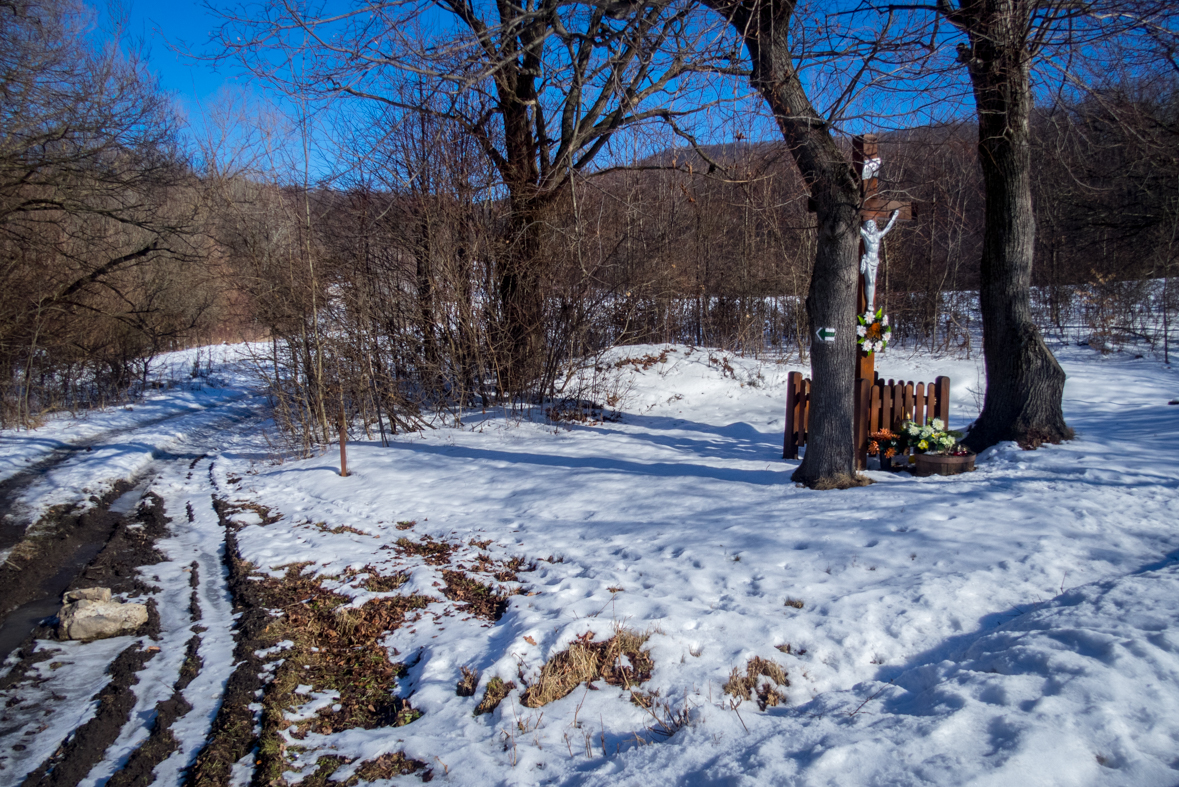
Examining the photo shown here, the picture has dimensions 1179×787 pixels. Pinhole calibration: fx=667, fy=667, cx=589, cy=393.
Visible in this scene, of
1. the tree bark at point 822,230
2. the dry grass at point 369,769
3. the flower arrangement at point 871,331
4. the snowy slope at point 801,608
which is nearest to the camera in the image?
the snowy slope at point 801,608

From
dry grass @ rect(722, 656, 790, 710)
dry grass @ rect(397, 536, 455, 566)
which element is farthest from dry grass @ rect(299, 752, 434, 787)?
dry grass @ rect(397, 536, 455, 566)

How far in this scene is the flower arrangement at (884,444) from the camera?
8062 millimetres

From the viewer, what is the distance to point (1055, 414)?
759 centimetres

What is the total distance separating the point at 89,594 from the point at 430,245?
6750 mm

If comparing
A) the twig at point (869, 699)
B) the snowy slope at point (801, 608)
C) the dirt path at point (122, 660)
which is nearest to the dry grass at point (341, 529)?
the snowy slope at point (801, 608)

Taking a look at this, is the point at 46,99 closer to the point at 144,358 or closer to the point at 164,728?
the point at 144,358

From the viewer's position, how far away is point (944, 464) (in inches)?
286

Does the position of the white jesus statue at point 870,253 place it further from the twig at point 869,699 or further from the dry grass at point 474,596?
the dry grass at point 474,596

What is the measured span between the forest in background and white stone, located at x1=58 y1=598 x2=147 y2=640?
466 centimetres

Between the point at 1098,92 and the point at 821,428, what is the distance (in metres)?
4.50

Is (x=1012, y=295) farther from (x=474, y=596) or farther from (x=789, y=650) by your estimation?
(x=474, y=596)

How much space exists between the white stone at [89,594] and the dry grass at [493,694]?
3490 mm

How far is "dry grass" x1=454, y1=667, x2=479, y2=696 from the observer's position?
3850 mm

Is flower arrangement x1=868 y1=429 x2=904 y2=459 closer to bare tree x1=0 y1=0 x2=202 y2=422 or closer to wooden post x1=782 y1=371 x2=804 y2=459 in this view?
wooden post x1=782 y1=371 x2=804 y2=459
